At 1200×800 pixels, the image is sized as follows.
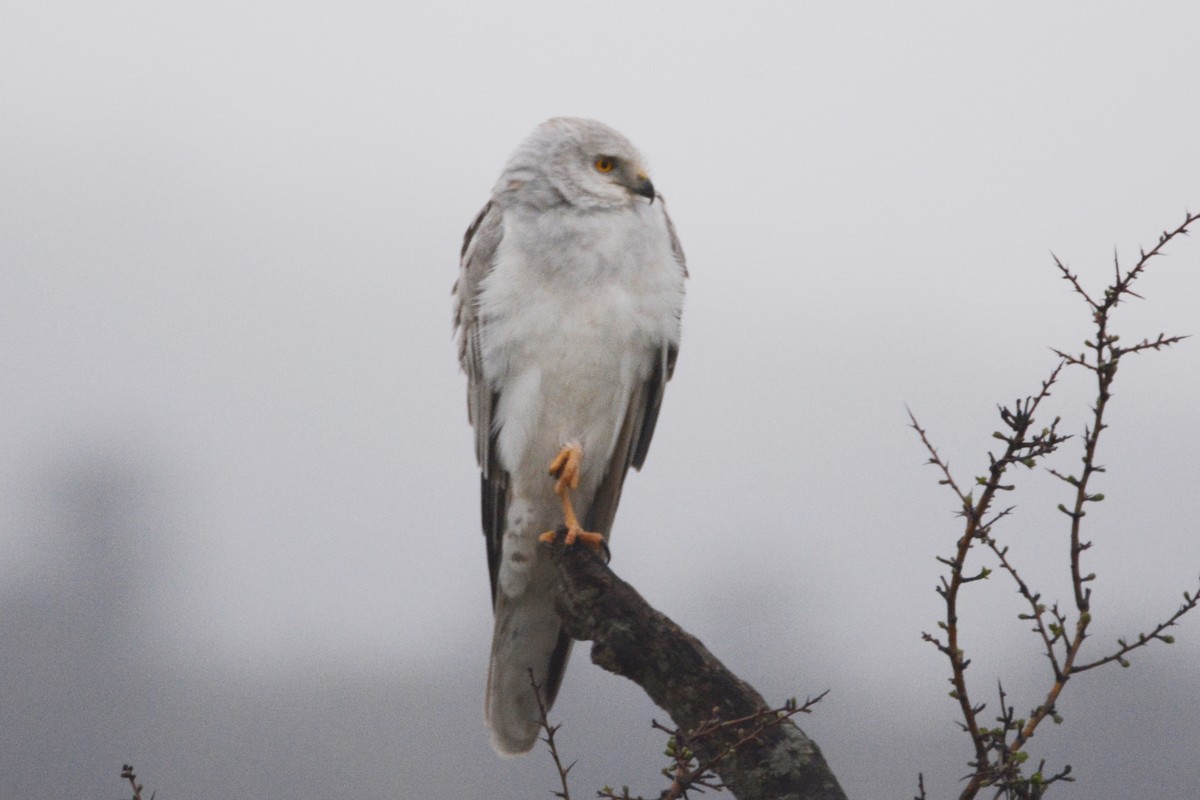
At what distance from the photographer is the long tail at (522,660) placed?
15.4 ft

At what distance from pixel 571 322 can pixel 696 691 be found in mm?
1607

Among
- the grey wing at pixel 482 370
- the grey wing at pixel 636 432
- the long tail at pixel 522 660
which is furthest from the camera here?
the long tail at pixel 522 660

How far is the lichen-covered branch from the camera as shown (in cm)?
279

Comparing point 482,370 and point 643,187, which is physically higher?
point 643,187

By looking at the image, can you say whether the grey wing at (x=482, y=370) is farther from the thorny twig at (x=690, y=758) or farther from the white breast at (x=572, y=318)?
the thorny twig at (x=690, y=758)

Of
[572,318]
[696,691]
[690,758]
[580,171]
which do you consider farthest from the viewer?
[580,171]

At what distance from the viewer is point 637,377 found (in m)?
4.48

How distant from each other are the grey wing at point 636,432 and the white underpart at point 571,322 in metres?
0.08

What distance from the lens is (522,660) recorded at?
15.6 feet

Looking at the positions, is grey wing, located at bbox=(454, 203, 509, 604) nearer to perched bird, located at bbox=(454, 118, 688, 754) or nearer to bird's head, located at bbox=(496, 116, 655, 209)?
perched bird, located at bbox=(454, 118, 688, 754)

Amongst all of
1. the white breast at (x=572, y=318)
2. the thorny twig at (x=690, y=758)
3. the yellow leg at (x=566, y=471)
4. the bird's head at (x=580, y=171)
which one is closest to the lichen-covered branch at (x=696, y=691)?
the thorny twig at (x=690, y=758)

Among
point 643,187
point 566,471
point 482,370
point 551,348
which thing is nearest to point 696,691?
point 566,471

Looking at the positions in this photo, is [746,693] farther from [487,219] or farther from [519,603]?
[487,219]

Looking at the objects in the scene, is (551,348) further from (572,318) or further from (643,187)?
(643,187)
